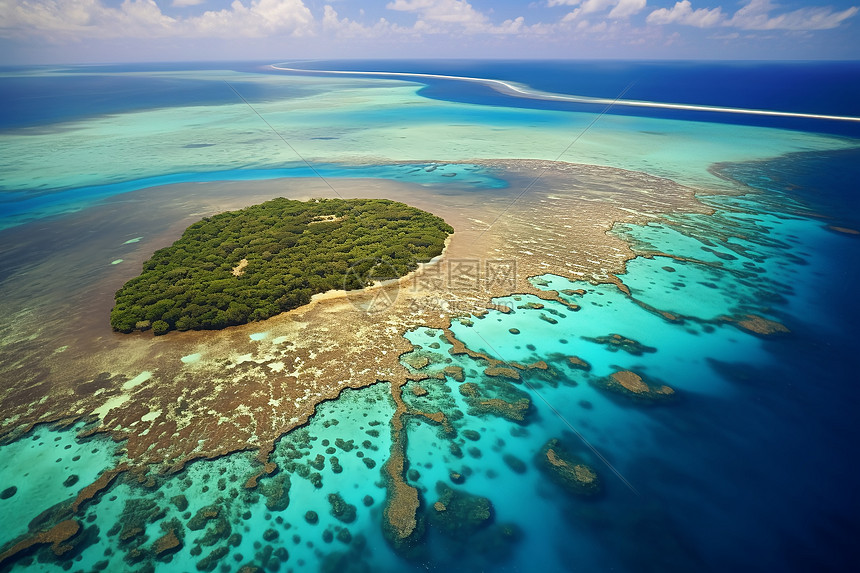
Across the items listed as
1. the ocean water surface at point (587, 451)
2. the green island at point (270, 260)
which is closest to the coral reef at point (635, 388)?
the ocean water surface at point (587, 451)

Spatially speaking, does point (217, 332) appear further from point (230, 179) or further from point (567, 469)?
point (230, 179)

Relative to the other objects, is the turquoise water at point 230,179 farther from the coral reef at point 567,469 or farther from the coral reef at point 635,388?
the coral reef at point 567,469

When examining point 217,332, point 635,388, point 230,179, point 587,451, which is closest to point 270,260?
point 217,332

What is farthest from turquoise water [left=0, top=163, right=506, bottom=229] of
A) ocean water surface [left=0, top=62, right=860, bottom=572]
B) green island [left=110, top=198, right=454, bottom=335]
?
green island [left=110, top=198, right=454, bottom=335]

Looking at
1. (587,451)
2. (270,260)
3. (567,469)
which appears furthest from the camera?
(270,260)

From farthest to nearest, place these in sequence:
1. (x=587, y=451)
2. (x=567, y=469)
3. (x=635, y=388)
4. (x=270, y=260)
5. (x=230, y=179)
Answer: (x=230, y=179) < (x=270, y=260) < (x=635, y=388) < (x=587, y=451) < (x=567, y=469)

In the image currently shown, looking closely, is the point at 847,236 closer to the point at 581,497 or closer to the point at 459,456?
the point at 581,497

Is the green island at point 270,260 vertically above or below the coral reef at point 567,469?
below
